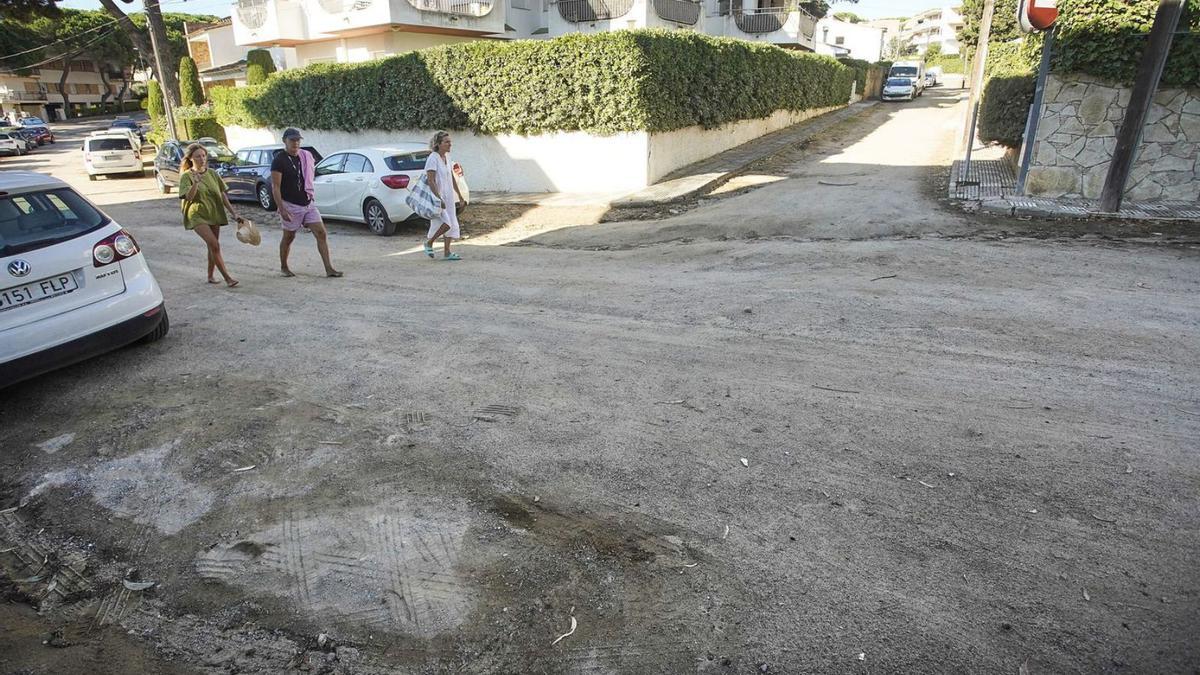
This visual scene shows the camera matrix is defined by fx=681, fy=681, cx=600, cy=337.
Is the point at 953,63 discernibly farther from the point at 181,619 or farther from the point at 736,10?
the point at 181,619

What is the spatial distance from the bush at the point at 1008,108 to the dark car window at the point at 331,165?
12.6 meters

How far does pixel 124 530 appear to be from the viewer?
3408 millimetres

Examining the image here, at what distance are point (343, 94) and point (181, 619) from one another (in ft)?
64.3

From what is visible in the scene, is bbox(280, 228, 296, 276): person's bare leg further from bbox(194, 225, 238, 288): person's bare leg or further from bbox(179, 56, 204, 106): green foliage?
bbox(179, 56, 204, 106): green foliage

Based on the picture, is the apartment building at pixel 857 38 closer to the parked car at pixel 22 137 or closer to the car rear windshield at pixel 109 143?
the car rear windshield at pixel 109 143

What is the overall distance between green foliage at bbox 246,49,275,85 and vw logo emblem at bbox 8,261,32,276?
26.2 m

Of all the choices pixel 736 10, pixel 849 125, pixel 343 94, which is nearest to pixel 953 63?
pixel 736 10

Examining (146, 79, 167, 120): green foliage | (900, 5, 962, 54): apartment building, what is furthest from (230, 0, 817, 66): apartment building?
(900, 5, 962, 54): apartment building

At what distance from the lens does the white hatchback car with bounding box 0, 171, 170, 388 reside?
15.4 feet

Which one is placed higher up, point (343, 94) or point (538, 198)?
point (343, 94)

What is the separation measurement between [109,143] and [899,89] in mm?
36765

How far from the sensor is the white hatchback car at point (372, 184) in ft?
38.0

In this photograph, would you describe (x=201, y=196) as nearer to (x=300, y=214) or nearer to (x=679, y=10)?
(x=300, y=214)

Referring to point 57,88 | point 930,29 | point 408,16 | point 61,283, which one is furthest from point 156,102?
point 930,29
